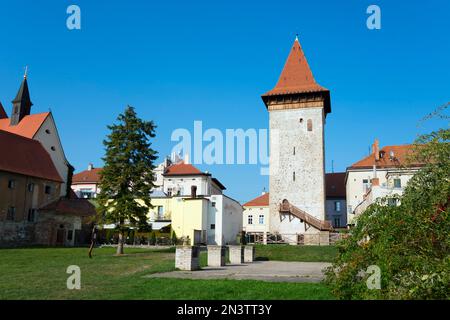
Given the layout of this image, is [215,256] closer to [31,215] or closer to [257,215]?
[31,215]

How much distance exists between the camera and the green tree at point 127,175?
3028cm

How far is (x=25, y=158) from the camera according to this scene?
42781 millimetres

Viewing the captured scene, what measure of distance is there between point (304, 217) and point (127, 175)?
2280 centimetres

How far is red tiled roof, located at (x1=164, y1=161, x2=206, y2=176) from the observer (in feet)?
207

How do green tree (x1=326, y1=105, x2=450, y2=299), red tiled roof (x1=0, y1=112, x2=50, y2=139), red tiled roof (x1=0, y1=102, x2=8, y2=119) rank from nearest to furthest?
green tree (x1=326, y1=105, x2=450, y2=299) → red tiled roof (x1=0, y1=112, x2=50, y2=139) → red tiled roof (x1=0, y1=102, x2=8, y2=119)

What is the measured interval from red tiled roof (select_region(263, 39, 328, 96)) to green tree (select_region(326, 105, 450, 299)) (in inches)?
1554

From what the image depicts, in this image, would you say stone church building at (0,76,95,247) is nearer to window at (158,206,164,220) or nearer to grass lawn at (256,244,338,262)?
window at (158,206,164,220)

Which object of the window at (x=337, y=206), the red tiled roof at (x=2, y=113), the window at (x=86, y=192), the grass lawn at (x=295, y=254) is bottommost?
the grass lawn at (x=295, y=254)

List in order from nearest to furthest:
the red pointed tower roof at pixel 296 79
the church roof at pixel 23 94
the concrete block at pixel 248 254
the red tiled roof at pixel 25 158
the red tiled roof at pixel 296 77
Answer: the concrete block at pixel 248 254
the red tiled roof at pixel 25 158
the red pointed tower roof at pixel 296 79
the red tiled roof at pixel 296 77
the church roof at pixel 23 94

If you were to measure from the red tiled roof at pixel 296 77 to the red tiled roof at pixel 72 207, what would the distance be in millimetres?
26283

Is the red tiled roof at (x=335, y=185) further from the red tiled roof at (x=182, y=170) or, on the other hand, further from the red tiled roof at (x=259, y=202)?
the red tiled roof at (x=182, y=170)

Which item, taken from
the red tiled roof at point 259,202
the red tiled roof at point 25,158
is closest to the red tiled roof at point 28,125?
the red tiled roof at point 25,158

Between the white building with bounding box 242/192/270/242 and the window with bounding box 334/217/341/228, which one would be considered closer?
the window with bounding box 334/217/341/228

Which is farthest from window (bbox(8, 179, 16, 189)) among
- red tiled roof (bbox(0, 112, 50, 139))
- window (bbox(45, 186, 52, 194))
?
red tiled roof (bbox(0, 112, 50, 139))
